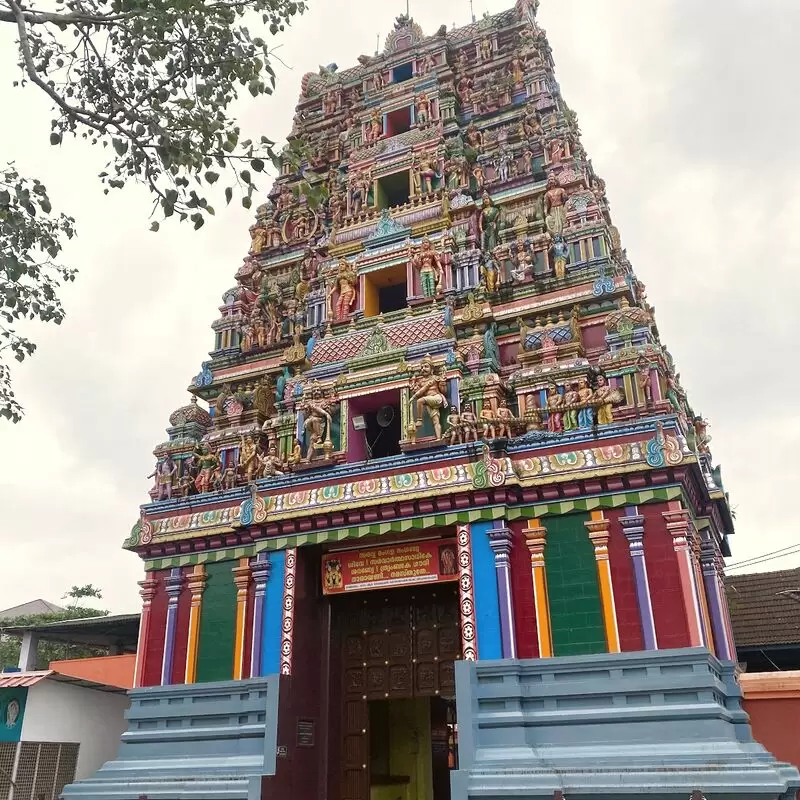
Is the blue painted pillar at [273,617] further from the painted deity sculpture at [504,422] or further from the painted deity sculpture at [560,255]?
the painted deity sculpture at [560,255]

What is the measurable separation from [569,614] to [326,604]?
16.0 ft

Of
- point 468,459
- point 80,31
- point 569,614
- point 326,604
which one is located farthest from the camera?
point 326,604

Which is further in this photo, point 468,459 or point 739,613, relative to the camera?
point 739,613

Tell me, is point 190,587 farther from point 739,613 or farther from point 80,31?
point 739,613

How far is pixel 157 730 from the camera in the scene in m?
13.9

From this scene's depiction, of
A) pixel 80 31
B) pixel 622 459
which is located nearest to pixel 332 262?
pixel 622 459

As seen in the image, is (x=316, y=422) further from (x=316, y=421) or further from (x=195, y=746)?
(x=195, y=746)

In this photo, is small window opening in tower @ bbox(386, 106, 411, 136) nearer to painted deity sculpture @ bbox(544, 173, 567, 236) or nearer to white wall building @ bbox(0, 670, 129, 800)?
painted deity sculpture @ bbox(544, 173, 567, 236)

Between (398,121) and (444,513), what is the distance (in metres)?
11.6

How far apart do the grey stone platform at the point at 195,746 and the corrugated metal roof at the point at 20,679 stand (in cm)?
206

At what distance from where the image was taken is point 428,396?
47.3 ft

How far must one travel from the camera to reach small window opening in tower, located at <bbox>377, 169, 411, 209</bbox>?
1886 centimetres

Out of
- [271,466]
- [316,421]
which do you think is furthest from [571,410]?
[271,466]

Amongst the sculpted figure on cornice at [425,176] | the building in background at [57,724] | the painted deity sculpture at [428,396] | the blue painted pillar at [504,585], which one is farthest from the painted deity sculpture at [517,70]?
the building in background at [57,724]
